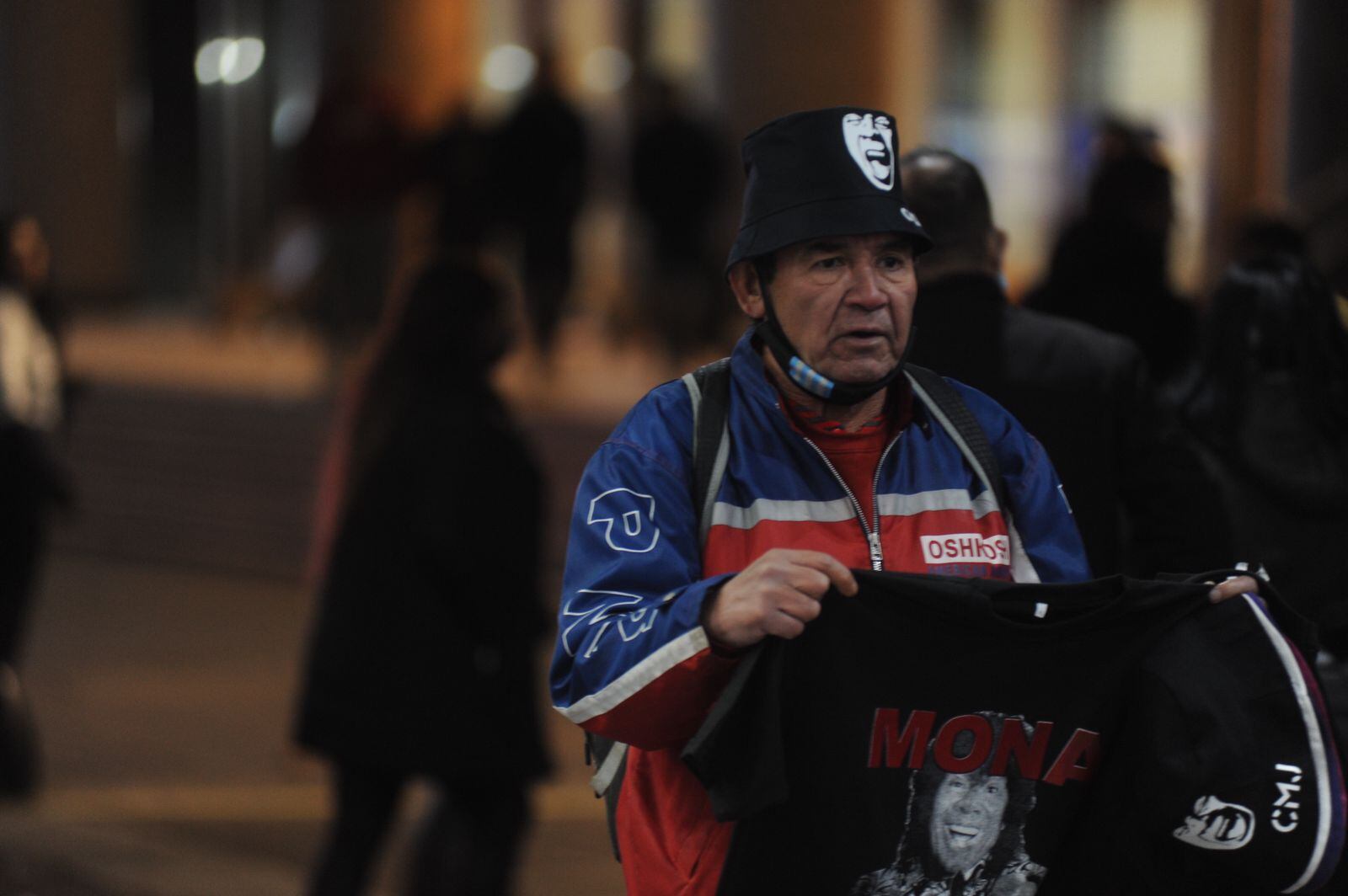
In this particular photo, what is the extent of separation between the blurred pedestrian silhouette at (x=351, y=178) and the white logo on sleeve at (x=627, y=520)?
1175 cm

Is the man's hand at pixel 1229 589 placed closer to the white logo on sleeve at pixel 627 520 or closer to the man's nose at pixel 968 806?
the man's nose at pixel 968 806

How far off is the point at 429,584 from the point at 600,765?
2751 millimetres

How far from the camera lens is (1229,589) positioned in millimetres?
2980

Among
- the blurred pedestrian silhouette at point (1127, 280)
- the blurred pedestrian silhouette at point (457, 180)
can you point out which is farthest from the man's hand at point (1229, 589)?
the blurred pedestrian silhouette at point (457, 180)

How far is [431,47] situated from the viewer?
68.3ft

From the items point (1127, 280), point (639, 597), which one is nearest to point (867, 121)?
point (639, 597)

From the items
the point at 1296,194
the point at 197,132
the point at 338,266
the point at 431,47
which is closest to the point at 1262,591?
the point at 1296,194

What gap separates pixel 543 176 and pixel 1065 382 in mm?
10464

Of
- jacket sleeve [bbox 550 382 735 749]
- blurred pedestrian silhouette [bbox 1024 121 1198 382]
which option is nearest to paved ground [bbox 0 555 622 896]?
blurred pedestrian silhouette [bbox 1024 121 1198 382]

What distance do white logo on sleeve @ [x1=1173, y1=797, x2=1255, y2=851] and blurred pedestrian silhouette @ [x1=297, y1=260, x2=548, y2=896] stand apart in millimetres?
3130

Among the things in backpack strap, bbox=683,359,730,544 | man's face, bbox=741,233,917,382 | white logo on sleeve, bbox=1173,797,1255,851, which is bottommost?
white logo on sleeve, bbox=1173,797,1255,851

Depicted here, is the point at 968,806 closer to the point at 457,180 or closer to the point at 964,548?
the point at 964,548

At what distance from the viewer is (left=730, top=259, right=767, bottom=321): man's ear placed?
3.10 meters

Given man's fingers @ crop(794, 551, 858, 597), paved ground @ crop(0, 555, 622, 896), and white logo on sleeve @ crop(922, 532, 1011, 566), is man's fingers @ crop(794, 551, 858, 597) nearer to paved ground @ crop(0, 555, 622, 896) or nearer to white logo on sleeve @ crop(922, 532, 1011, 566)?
white logo on sleeve @ crop(922, 532, 1011, 566)
